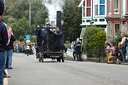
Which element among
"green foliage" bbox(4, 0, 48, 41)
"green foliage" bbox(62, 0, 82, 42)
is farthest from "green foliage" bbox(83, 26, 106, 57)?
"green foliage" bbox(4, 0, 48, 41)

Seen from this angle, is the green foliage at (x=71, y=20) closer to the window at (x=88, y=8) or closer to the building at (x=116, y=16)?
the window at (x=88, y=8)

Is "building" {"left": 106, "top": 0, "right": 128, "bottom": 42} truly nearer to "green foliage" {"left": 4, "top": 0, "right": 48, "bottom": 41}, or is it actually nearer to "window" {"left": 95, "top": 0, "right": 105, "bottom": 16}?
"window" {"left": 95, "top": 0, "right": 105, "bottom": 16}

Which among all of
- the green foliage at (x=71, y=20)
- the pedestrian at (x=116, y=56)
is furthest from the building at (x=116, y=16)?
the green foliage at (x=71, y=20)

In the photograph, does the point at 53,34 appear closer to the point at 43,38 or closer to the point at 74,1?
the point at 43,38

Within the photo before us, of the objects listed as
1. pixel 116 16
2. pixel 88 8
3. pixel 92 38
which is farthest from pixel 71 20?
pixel 92 38

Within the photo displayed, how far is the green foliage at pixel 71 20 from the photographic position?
68.8m

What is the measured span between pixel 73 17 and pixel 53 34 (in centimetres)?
4597

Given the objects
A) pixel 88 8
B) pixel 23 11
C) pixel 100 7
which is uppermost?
pixel 23 11

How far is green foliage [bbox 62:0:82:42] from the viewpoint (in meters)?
68.8

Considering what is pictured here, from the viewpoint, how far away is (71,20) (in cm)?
6925

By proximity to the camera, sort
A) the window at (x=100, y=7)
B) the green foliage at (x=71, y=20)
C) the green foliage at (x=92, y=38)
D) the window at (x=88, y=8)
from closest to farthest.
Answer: the green foliage at (x=92, y=38), the window at (x=100, y=7), the window at (x=88, y=8), the green foliage at (x=71, y=20)

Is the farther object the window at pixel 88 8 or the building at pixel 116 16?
the window at pixel 88 8

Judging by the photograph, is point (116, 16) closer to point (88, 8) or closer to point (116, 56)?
point (88, 8)

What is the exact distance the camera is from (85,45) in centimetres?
3316
